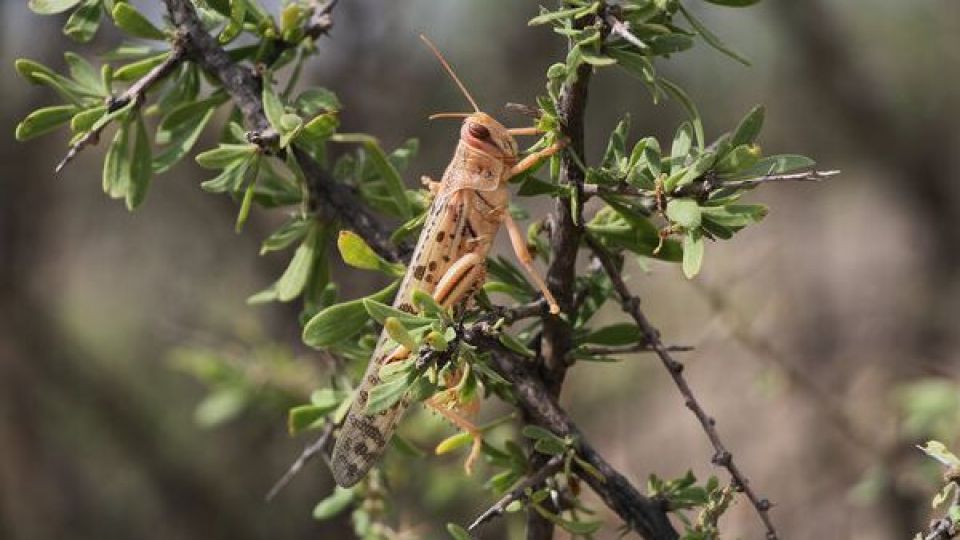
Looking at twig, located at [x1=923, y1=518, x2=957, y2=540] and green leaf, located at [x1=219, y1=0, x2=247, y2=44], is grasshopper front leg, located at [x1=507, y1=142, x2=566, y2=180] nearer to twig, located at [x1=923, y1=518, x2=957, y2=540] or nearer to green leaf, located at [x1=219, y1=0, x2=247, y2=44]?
green leaf, located at [x1=219, y1=0, x2=247, y2=44]

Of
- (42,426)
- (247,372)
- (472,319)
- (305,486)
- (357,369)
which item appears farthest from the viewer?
(42,426)

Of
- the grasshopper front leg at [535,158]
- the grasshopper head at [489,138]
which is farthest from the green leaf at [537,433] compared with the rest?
the grasshopper head at [489,138]

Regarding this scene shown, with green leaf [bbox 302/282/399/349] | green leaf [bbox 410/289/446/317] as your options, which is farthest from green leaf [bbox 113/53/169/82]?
green leaf [bbox 410/289/446/317]

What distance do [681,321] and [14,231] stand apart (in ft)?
11.2

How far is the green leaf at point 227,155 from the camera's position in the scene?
5.01 ft

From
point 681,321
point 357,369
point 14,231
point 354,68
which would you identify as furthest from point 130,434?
point 357,369

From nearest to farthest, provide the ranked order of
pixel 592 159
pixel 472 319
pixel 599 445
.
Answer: pixel 472 319
pixel 599 445
pixel 592 159

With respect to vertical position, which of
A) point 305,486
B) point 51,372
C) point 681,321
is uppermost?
point 51,372

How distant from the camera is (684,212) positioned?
49.3 inches

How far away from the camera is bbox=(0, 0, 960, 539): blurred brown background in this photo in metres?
4.51

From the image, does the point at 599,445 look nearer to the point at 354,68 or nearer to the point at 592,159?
the point at 354,68

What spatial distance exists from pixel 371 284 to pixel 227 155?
2.98 metres

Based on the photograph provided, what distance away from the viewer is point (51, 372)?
569 centimetres

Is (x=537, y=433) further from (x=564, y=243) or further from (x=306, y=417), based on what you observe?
(x=306, y=417)
